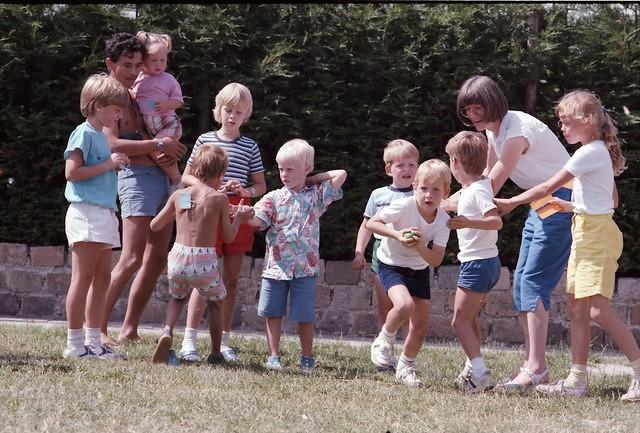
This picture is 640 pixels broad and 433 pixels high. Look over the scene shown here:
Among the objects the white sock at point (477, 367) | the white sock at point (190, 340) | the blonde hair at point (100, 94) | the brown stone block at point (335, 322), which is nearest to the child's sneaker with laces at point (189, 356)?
the white sock at point (190, 340)

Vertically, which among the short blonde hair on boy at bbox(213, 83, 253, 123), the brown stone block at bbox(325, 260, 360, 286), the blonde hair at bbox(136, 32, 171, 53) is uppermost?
the blonde hair at bbox(136, 32, 171, 53)

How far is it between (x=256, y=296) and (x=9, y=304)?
2.07 m

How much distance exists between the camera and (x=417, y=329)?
18.4ft

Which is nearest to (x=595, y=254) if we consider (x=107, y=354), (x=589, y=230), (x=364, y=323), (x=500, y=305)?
(x=589, y=230)

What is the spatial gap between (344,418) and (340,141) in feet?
14.5

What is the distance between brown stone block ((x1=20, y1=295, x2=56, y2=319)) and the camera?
8.41 metres

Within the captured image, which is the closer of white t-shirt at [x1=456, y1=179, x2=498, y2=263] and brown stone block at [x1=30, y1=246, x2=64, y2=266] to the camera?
white t-shirt at [x1=456, y1=179, x2=498, y2=263]

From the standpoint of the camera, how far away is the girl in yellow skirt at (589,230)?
17.3 feet

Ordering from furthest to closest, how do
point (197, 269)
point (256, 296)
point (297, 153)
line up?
point (256, 296) → point (297, 153) → point (197, 269)

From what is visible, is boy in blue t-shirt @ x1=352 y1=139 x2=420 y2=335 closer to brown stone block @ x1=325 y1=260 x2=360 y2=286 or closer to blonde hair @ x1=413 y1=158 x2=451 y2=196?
blonde hair @ x1=413 y1=158 x2=451 y2=196

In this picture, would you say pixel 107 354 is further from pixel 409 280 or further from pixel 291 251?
pixel 409 280

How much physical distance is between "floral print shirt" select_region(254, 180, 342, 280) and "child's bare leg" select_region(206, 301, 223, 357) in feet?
1.19

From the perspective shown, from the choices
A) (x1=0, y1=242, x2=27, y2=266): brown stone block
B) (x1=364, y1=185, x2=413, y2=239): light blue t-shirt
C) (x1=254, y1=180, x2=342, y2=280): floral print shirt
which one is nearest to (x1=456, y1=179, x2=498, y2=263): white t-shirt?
(x1=364, y1=185, x2=413, y2=239): light blue t-shirt

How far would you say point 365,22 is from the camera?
8.57m
